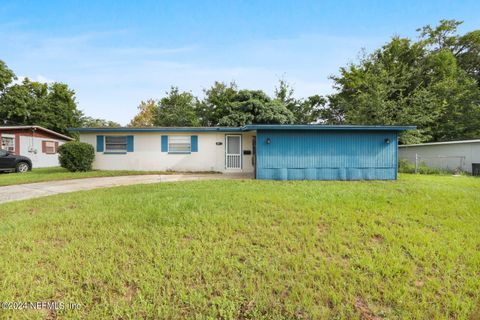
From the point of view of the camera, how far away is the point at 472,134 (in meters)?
Answer: 18.4

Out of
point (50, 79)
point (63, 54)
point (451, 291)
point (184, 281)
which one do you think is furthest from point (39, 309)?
point (50, 79)

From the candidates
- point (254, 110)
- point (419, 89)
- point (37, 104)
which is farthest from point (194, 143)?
point (37, 104)

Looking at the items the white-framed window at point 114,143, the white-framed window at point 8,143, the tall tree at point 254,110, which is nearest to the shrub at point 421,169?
the tall tree at point 254,110

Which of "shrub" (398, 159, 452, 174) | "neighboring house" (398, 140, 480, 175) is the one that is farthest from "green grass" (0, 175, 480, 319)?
"neighboring house" (398, 140, 480, 175)

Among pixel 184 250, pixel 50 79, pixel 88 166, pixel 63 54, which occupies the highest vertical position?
pixel 50 79

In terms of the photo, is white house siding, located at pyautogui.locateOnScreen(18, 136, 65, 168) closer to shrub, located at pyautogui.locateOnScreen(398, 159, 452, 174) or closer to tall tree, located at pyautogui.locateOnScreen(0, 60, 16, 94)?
tall tree, located at pyautogui.locateOnScreen(0, 60, 16, 94)

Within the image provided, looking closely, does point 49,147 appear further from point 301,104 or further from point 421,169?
point 421,169

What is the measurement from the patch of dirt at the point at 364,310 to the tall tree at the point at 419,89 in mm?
15850

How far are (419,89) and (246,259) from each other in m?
21.9

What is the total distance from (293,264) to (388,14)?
1117cm

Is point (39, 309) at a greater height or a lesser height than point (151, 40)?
lesser

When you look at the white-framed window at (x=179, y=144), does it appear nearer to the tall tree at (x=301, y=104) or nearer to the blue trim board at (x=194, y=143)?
the blue trim board at (x=194, y=143)

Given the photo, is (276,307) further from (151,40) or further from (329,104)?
(329,104)

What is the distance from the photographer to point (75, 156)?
34.8ft
